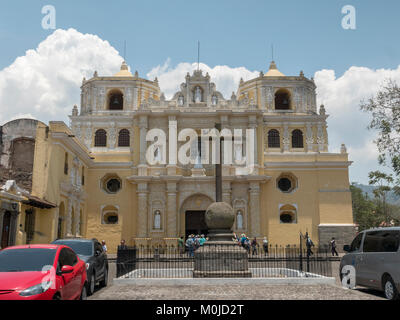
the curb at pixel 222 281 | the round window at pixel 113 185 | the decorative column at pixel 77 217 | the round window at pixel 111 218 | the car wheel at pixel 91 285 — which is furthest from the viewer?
the round window at pixel 113 185

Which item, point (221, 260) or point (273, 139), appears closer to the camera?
point (221, 260)

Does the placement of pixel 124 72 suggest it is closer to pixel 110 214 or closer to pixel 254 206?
pixel 110 214

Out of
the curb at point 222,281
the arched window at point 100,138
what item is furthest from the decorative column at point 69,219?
the curb at point 222,281

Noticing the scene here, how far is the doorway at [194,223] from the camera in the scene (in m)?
32.6

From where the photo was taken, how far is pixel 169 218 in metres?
31.6

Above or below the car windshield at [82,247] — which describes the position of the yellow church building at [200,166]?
above

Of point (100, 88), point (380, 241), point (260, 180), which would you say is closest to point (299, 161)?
point (260, 180)

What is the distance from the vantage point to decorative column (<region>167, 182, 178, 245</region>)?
31.3 m

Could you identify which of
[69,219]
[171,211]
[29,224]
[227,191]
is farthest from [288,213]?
[29,224]

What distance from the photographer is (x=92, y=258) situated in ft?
39.8

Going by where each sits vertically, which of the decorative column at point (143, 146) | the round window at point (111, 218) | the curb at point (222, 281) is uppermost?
the decorative column at point (143, 146)

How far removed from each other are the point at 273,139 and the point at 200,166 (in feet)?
22.1

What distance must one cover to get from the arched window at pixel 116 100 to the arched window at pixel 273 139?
12.9 metres

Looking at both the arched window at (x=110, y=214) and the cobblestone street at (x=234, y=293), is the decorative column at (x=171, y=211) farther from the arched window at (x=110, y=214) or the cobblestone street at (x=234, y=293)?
the cobblestone street at (x=234, y=293)
